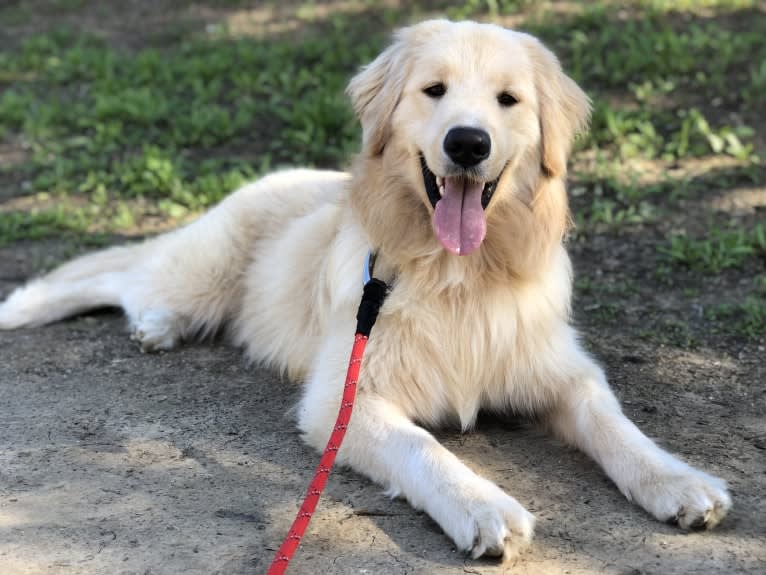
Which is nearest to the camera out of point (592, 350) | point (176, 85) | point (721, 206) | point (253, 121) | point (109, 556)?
point (109, 556)

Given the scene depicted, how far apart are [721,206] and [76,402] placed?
4486 mm

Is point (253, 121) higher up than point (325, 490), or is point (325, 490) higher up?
point (253, 121)

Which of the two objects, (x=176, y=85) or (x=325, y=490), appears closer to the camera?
(x=325, y=490)

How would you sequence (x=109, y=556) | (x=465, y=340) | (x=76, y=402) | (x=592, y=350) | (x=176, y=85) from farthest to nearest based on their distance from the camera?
1. (x=176, y=85)
2. (x=592, y=350)
3. (x=76, y=402)
4. (x=465, y=340)
5. (x=109, y=556)

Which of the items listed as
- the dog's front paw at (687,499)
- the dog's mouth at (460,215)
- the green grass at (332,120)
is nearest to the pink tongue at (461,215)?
the dog's mouth at (460,215)

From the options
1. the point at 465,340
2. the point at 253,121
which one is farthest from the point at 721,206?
the point at 253,121

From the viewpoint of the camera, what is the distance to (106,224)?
734cm

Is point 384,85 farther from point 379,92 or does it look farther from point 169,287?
point 169,287

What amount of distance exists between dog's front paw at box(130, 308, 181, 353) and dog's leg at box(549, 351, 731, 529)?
228cm

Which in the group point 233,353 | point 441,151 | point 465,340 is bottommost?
point 233,353

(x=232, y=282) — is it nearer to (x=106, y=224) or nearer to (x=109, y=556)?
(x=106, y=224)

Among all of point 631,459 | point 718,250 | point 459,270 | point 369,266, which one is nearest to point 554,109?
point 459,270

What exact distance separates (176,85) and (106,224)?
2.44m

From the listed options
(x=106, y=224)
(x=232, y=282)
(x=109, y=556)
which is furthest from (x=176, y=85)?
(x=109, y=556)
